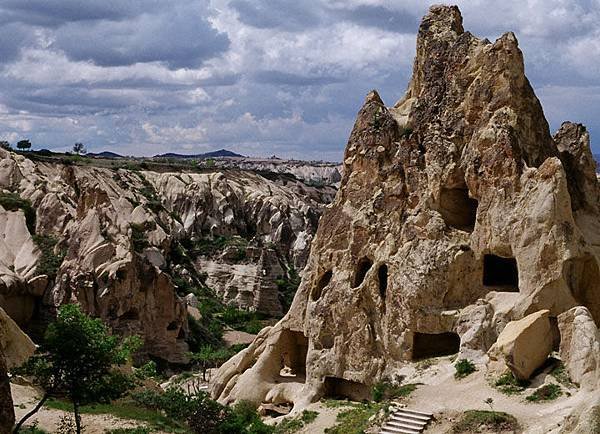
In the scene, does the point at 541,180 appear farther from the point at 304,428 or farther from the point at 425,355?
the point at 304,428

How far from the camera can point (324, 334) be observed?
92.9ft

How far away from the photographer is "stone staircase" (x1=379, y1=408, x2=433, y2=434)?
69.5 feet


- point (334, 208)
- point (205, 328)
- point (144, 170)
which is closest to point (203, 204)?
point (144, 170)

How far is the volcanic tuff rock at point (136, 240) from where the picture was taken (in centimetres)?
4581

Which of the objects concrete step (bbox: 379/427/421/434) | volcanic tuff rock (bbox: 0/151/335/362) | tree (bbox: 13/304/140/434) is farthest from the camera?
volcanic tuff rock (bbox: 0/151/335/362)

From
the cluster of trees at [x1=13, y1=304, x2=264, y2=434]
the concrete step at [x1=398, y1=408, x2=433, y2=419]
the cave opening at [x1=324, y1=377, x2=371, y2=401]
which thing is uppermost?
the cluster of trees at [x1=13, y1=304, x2=264, y2=434]

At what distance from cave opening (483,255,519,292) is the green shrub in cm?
3714

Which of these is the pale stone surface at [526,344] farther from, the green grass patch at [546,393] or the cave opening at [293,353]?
the cave opening at [293,353]

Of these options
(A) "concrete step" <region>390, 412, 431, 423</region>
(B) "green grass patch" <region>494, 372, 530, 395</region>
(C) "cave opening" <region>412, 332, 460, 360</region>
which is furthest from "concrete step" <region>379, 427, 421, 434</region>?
(C) "cave opening" <region>412, 332, 460, 360</region>

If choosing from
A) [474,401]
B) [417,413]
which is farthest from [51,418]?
[474,401]

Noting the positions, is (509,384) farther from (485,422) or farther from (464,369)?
(485,422)

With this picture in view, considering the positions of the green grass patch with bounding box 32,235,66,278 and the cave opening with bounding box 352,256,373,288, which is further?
the green grass patch with bounding box 32,235,66,278

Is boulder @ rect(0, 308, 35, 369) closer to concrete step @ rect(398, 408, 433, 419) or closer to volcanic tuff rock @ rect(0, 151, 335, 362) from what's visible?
concrete step @ rect(398, 408, 433, 419)

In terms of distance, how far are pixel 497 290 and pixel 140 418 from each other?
36.1ft
